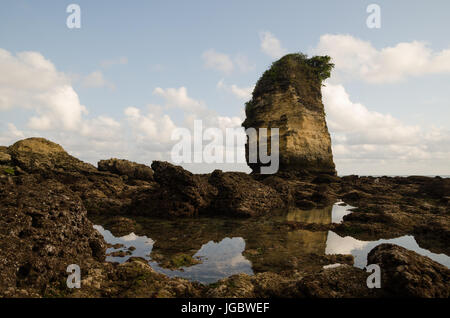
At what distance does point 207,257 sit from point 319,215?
7302mm

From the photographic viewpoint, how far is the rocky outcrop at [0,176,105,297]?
3.75m

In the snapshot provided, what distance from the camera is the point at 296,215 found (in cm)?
1177

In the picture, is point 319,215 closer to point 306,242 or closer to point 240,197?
point 240,197

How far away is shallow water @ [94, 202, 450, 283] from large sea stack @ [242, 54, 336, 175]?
15653mm

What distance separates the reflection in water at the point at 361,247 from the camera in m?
6.13

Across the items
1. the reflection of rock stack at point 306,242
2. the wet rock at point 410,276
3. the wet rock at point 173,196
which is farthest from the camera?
the wet rock at point 173,196

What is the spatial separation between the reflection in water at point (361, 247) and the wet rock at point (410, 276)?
1.85 meters

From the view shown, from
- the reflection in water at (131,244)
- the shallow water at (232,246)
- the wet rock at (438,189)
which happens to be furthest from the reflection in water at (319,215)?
the wet rock at (438,189)

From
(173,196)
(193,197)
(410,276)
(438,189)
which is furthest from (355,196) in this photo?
(410,276)

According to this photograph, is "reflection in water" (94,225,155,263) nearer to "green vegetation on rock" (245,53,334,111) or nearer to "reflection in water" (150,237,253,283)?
"reflection in water" (150,237,253,283)

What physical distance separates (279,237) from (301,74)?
25.0 metres

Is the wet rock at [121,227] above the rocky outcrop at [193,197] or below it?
below

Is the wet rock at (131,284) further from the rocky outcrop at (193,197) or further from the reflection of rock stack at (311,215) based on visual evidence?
the reflection of rock stack at (311,215)
